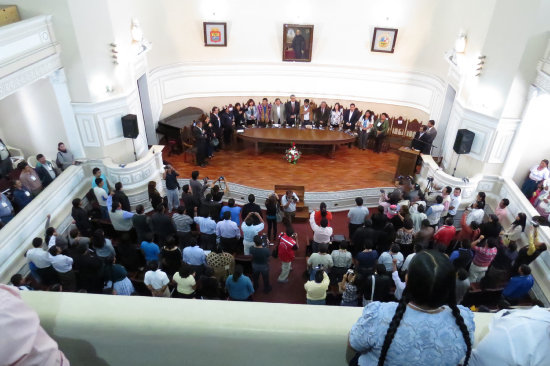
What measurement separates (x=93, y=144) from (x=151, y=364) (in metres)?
8.18

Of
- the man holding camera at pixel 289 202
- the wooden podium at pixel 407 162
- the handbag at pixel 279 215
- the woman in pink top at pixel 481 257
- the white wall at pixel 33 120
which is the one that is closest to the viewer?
the woman in pink top at pixel 481 257

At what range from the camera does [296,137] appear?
1118cm

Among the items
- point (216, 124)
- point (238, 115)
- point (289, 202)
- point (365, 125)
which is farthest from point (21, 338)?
point (365, 125)

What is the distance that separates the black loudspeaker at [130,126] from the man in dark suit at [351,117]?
666 cm

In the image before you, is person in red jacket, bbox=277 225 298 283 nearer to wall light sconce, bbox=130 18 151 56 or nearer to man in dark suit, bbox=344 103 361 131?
wall light sconce, bbox=130 18 151 56

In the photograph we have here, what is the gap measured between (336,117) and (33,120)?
8.39m

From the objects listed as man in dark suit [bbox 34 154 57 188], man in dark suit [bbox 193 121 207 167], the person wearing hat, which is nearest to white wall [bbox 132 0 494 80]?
man in dark suit [bbox 193 121 207 167]

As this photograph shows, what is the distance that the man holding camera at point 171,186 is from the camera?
26.9 feet

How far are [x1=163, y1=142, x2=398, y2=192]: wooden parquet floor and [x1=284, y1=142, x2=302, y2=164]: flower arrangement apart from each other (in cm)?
14

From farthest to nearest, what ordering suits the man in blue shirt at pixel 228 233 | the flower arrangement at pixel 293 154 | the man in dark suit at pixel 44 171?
the flower arrangement at pixel 293 154, the man in dark suit at pixel 44 171, the man in blue shirt at pixel 228 233

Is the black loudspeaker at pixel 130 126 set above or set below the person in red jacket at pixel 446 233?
above

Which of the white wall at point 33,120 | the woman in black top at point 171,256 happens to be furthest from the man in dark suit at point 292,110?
the woman in black top at point 171,256

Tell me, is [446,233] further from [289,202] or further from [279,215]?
[279,215]

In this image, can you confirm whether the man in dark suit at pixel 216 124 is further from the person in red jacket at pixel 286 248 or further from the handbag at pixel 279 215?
the person in red jacket at pixel 286 248
